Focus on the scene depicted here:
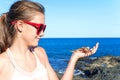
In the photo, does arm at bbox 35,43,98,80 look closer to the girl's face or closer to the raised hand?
the raised hand

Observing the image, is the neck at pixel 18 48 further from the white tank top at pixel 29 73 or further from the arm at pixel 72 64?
the arm at pixel 72 64

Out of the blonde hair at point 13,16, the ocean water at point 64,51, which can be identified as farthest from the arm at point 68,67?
the ocean water at point 64,51

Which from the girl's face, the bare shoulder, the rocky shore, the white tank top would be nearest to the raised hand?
the bare shoulder

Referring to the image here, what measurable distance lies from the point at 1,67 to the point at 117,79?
1056 cm

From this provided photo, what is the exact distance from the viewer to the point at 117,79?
14016mm

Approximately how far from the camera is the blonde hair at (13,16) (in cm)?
390

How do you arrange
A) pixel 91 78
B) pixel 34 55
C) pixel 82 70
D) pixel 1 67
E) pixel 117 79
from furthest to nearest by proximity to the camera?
pixel 82 70
pixel 91 78
pixel 117 79
pixel 34 55
pixel 1 67

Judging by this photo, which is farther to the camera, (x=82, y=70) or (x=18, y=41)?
(x=82, y=70)

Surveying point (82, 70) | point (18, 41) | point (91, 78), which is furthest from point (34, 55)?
point (82, 70)

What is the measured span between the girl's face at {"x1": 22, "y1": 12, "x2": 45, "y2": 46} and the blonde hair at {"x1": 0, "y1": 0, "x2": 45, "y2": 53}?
50 millimetres

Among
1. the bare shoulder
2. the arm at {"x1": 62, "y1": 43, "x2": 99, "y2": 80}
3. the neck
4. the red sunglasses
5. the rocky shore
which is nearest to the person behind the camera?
the red sunglasses

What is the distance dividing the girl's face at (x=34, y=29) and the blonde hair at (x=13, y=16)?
5 cm

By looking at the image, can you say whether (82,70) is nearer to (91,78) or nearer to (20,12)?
(91,78)

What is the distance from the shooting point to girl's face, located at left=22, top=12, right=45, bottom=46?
3.85 m
